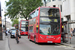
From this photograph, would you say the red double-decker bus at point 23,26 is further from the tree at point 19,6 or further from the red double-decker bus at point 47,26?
the red double-decker bus at point 47,26

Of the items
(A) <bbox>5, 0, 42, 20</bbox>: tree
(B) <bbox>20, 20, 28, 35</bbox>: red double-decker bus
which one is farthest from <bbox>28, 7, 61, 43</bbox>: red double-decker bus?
(A) <bbox>5, 0, 42, 20</bbox>: tree

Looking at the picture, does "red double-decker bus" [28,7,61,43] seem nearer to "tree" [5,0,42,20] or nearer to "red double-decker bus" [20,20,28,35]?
"red double-decker bus" [20,20,28,35]

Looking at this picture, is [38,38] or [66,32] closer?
[38,38]

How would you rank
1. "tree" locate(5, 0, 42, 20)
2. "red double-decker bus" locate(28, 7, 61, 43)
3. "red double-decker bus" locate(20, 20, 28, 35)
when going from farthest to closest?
"tree" locate(5, 0, 42, 20), "red double-decker bus" locate(20, 20, 28, 35), "red double-decker bus" locate(28, 7, 61, 43)

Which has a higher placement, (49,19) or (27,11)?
(27,11)

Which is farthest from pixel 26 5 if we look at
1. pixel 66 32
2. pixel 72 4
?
pixel 66 32

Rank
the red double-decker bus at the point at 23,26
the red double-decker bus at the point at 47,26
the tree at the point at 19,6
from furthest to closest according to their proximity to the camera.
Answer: the tree at the point at 19,6 < the red double-decker bus at the point at 23,26 < the red double-decker bus at the point at 47,26

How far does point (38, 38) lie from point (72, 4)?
18.0m

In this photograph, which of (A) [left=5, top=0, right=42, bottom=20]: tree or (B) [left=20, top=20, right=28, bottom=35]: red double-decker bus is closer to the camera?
(B) [left=20, top=20, right=28, bottom=35]: red double-decker bus

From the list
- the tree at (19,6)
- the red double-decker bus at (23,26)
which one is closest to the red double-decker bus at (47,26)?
the red double-decker bus at (23,26)

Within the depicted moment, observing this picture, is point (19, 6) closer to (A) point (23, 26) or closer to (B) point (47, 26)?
(A) point (23, 26)

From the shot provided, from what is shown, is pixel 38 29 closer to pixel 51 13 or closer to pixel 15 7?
pixel 51 13

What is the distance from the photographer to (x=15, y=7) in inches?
1704

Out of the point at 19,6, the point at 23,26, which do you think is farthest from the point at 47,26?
the point at 19,6
